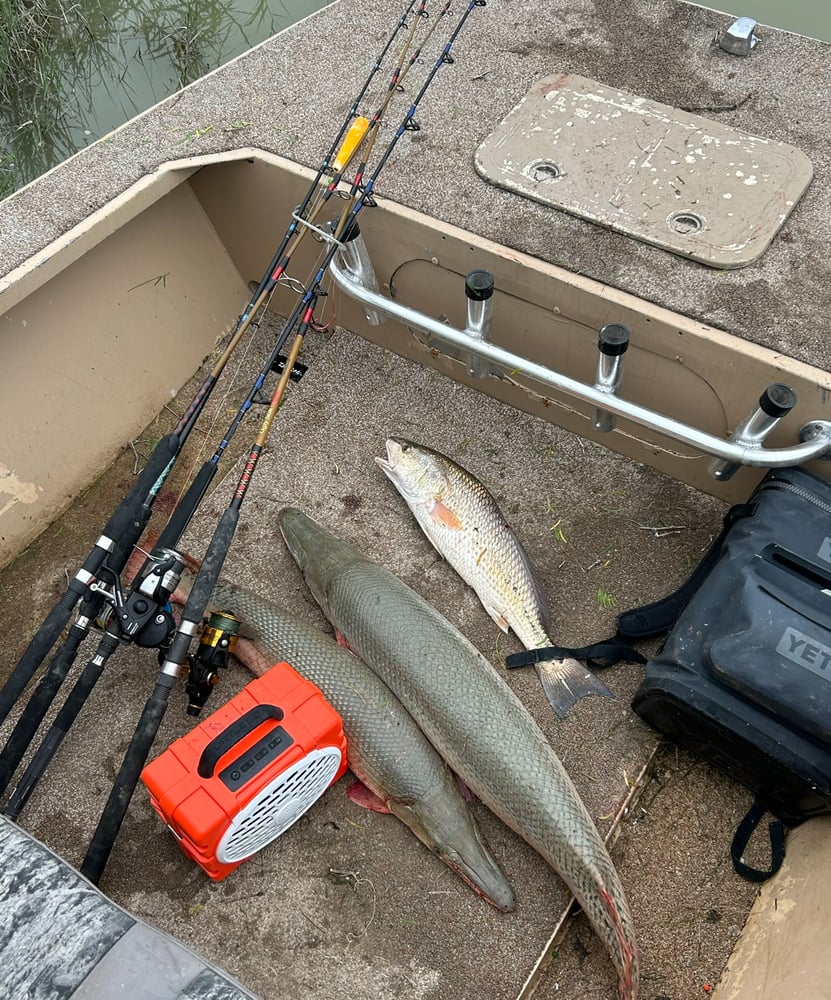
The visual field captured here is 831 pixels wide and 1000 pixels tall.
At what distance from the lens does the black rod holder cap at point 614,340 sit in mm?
2506

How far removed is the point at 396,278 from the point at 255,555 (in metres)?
1.34

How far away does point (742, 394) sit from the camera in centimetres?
275

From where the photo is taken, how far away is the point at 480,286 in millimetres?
2656

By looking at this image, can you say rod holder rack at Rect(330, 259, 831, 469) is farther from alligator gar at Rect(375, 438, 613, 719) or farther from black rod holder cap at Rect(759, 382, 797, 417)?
alligator gar at Rect(375, 438, 613, 719)

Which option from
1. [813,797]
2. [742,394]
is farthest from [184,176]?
[813,797]

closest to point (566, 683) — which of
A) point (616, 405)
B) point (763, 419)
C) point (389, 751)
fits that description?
point (389, 751)

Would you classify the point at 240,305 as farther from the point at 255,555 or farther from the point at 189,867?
the point at 189,867

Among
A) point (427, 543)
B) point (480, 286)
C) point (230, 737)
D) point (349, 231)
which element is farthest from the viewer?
point (427, 543)

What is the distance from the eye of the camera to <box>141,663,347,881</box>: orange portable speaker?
84.5 inches

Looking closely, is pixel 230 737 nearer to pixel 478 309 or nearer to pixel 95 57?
pixel 478 309

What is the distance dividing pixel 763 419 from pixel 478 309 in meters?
1.02

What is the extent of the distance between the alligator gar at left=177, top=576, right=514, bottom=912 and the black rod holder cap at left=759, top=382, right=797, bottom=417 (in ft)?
5.11

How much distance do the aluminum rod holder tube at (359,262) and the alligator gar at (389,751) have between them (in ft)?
4.47

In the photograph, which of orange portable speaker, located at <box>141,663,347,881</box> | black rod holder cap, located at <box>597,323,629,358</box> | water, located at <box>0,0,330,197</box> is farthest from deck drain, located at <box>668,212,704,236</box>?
water, located at <box>0,0,330,197</box>
